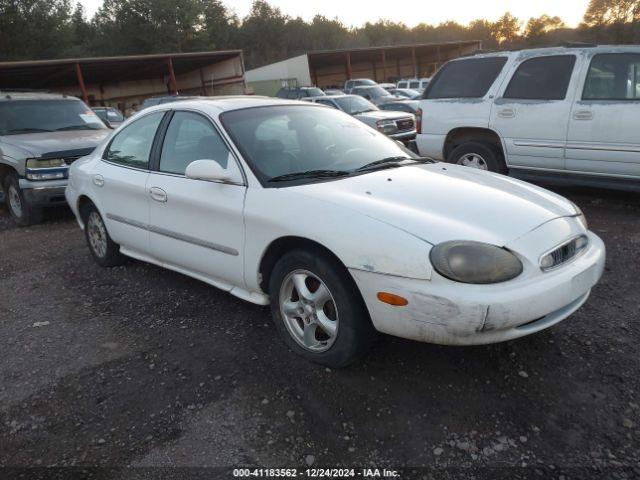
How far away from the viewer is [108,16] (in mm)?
57250

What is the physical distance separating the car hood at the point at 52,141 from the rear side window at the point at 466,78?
196 inches

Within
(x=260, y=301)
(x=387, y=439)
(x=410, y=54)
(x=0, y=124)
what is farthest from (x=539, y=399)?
(x=410, y=54)

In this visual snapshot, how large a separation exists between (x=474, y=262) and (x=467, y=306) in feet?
0.75

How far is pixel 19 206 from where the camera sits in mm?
7512

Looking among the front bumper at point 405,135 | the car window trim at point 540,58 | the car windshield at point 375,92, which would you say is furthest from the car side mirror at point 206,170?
the car windshield at point 375,92

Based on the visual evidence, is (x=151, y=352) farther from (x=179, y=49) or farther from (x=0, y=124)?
(x=179, y=49)

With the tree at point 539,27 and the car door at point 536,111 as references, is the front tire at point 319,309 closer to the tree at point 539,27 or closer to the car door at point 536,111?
the car door at point 536,111

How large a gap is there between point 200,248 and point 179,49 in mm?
55540

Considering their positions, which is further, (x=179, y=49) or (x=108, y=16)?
(x=108, y=16)

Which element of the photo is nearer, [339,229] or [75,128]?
[339,229]

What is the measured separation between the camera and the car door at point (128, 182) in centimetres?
411

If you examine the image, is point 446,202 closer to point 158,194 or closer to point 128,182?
point 158,194

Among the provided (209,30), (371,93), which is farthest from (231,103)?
(209,30)

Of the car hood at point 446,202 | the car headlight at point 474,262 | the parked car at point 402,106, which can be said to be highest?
the car hood at point 446,202
